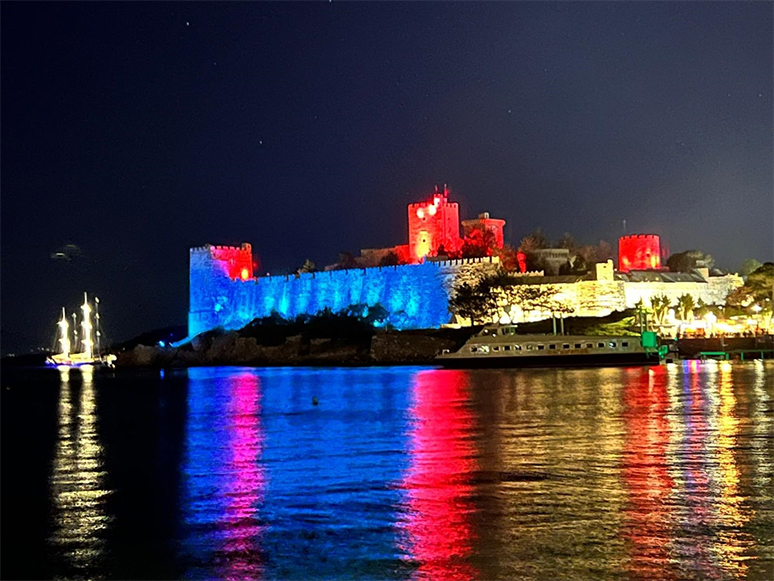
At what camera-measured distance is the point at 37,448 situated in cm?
1017

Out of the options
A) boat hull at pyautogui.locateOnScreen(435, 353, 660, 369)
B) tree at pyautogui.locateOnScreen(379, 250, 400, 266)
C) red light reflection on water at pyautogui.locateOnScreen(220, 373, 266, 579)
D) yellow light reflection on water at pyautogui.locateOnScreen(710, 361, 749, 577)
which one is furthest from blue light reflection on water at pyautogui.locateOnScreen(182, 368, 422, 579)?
tree at pyautogui.locateOnScreen(379, 250, 400, 266)

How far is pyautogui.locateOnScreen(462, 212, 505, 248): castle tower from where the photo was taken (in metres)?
36.9

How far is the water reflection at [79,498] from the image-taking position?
527 centimetres

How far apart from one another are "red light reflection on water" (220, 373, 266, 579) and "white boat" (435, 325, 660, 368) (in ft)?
40.3

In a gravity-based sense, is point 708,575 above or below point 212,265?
below

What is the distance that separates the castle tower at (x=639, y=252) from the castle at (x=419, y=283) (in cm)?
3

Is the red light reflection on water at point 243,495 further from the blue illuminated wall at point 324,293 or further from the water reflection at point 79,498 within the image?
the blue illuminated wall at point 324,293

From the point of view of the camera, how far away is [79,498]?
6.82m

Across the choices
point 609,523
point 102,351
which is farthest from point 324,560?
point 102,351

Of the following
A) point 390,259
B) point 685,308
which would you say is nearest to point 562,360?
point 685,308

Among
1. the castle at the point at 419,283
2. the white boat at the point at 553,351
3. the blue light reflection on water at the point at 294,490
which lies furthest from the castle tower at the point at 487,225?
the blue light reflection on water at the point at 294,490

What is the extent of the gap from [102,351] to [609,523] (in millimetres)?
40772

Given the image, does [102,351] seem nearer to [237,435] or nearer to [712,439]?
[237,435]

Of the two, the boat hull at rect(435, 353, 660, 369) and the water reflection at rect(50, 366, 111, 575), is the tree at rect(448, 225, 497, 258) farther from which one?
the water reflection at rect(50, 366, 111, 575)
